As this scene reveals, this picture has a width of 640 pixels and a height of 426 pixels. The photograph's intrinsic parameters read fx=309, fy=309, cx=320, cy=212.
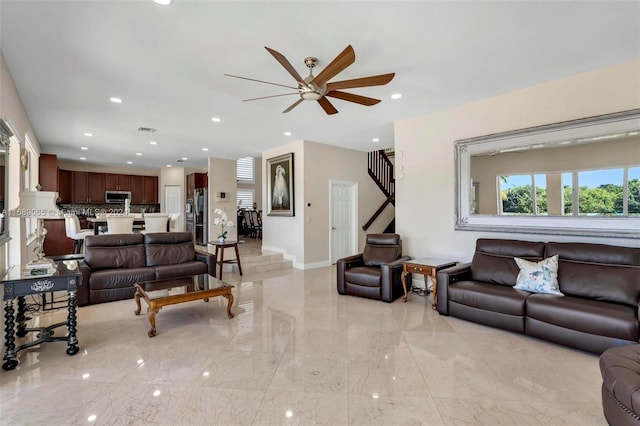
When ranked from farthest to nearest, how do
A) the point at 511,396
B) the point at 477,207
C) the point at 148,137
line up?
the point at 148,137, the point at 477,207, the point at 511,396

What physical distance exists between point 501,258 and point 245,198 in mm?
9843

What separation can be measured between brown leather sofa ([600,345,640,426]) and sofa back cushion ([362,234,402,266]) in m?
3.03

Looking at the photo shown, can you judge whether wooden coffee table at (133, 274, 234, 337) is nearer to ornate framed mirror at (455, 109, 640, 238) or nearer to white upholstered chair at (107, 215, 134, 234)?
white upholstered chair at (107, 215, 134, 234)

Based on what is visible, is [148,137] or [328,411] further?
[148,137]

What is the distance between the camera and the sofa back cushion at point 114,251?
4484 millimetres

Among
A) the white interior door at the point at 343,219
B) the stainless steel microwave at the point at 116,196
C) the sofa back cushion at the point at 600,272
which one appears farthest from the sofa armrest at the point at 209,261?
the stainless steel microwave at the point at 116,196

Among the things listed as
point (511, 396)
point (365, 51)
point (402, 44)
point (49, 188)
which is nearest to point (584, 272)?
point (511, 396)

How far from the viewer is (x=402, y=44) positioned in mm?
2795

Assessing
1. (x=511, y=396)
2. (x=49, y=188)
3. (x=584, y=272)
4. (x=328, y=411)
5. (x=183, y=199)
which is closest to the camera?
(x=328, y=411)

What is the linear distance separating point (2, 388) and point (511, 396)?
11.8 feet

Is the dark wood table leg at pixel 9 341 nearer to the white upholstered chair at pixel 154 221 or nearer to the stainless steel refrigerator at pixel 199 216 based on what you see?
the white upholstered chair at pixel 154 221

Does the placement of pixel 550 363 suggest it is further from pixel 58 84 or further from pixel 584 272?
pixel 58 84

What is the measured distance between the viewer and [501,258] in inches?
147

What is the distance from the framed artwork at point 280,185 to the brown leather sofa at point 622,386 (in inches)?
214
